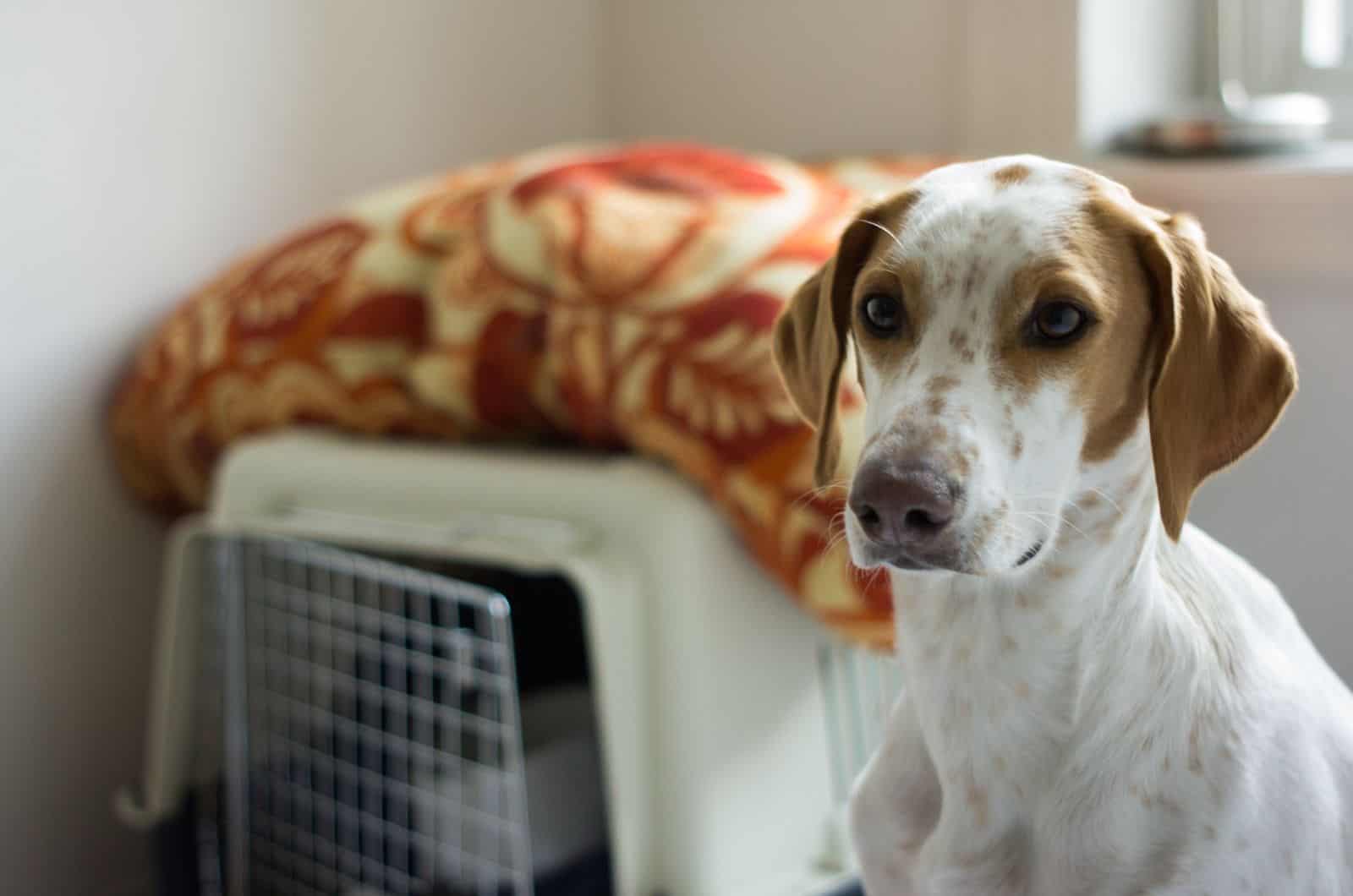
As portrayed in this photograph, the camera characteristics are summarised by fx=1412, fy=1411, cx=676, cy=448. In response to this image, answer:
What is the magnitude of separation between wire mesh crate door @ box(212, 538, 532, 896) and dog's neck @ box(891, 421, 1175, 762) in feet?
1.96

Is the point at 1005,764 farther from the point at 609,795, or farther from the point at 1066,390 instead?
the point at 609,795

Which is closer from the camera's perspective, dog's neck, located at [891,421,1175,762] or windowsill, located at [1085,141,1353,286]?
dog's neck, located at [891,421,1175,762]

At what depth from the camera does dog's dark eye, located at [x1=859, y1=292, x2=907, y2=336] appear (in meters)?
0.68

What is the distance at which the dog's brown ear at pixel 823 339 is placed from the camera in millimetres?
735

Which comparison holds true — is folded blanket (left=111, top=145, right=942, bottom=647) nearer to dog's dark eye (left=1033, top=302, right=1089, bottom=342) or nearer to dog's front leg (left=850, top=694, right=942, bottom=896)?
dog's front leg (left=850, top=694, right=942, bottom=896)

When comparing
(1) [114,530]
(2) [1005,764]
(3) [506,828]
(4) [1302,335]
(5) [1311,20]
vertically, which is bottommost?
(3) [506,828]

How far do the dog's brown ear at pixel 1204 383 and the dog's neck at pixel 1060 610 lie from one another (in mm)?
35

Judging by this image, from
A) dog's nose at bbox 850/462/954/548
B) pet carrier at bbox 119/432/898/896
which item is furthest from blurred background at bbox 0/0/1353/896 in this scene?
dog's nose at bbox 850/462/954/548

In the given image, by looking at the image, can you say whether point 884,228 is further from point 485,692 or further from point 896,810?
point 485,692

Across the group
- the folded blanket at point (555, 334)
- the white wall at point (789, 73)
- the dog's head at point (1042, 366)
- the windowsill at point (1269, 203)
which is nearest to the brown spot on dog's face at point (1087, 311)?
the dog's head at point (1042, 366)

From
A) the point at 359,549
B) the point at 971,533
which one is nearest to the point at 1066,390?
the point at 971,533

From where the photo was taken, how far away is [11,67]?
150 centimetres

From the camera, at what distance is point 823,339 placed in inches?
29.3

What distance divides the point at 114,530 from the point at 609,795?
0.79m
